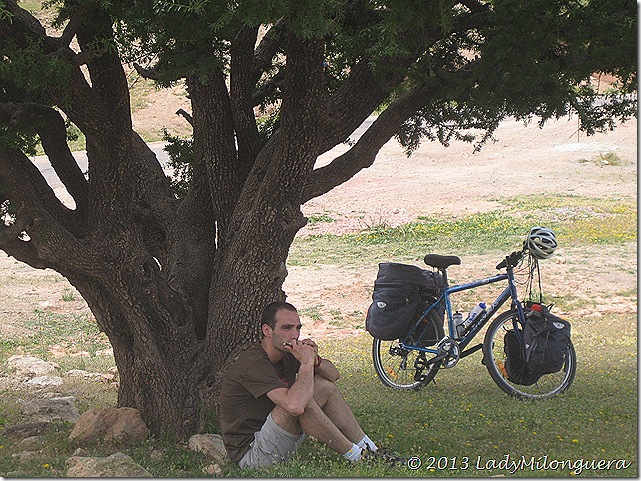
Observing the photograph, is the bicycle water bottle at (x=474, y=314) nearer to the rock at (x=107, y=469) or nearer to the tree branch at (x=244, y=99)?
the tree branch at (x=244, y=99)

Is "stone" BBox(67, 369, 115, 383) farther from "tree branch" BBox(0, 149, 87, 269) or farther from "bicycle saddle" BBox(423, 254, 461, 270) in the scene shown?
"bicycle saddle" BBox(423, 254, 461, 270)

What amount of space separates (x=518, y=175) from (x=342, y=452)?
21593mm

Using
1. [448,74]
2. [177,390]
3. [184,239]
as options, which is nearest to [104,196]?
[184,239]

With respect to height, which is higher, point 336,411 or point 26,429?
point 336,411

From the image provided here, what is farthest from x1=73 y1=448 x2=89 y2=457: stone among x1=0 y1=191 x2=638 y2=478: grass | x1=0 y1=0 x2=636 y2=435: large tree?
x1=0 y1=0 x2=636 y2=435: large tree

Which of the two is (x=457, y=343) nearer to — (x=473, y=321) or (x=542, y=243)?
(x=473, y=321)

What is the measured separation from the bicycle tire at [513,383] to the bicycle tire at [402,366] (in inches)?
21.3

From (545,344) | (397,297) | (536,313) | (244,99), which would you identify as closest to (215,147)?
(244,99)

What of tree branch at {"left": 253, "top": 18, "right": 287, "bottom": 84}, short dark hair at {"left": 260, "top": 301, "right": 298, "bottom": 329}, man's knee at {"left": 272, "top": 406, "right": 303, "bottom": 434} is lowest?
man's knee at {"left": 272, "top": 406, "right": 303, "bottom": 434}

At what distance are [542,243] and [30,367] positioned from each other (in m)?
6.26

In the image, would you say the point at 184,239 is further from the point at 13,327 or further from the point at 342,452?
the point at 13,327

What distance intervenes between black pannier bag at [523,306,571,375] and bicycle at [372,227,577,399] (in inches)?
4.9

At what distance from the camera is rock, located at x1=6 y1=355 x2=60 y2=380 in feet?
33.4

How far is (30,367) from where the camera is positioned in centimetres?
1043
